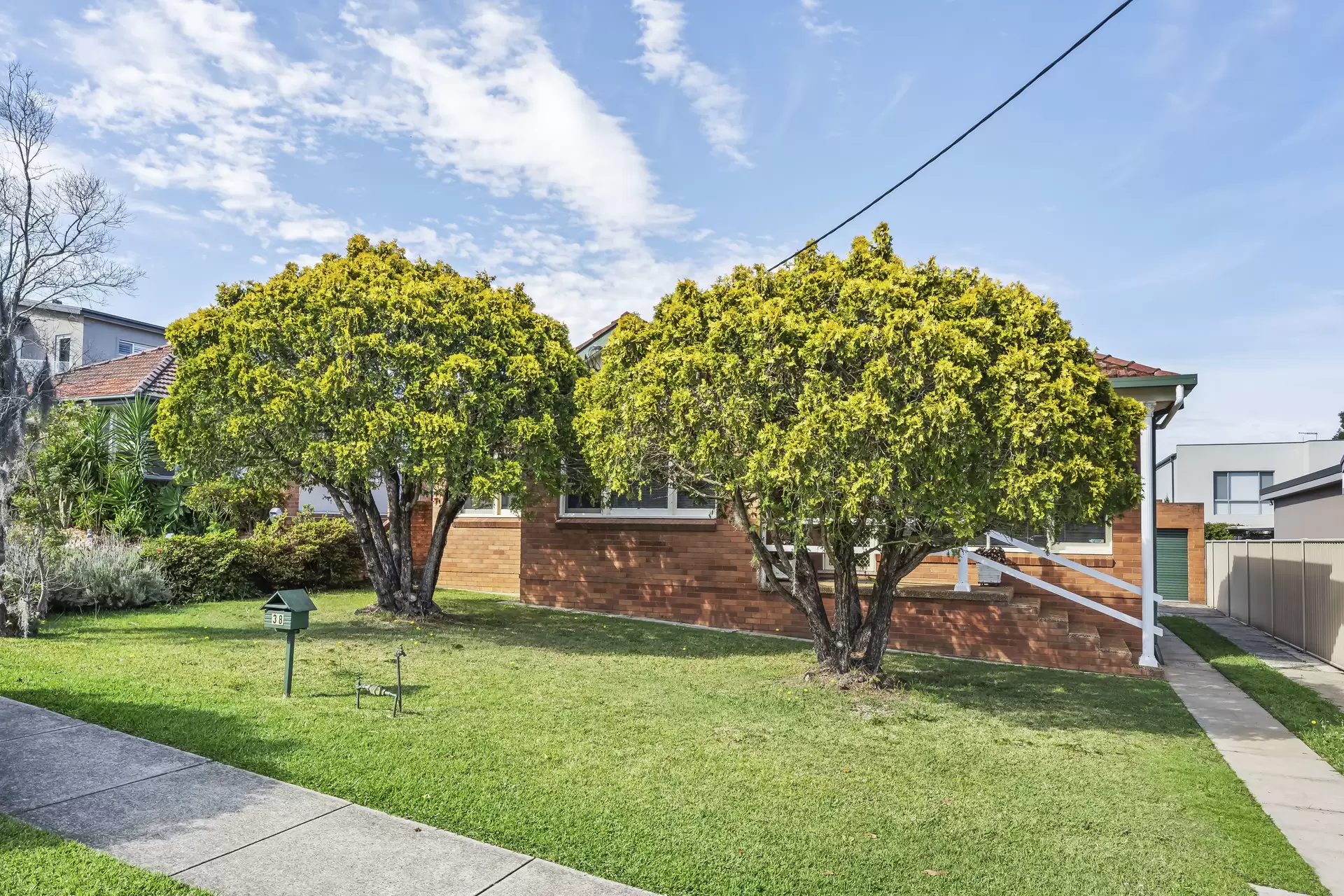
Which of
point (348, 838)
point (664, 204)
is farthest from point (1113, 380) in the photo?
point (348, 838)

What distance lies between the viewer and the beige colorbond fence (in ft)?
40.8

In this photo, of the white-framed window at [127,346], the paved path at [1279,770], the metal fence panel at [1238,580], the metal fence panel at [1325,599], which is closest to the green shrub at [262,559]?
the paved path at [1279,770]

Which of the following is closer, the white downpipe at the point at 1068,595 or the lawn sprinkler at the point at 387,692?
the lawn sprinkler at the point at 387,692

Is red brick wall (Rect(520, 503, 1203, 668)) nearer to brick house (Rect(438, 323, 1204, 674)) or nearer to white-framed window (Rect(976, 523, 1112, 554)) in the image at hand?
brick house (Rect(438, 323, 1204, 674))

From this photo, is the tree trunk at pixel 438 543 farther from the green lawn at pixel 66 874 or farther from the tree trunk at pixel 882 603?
the green lawn at pixel 66 874

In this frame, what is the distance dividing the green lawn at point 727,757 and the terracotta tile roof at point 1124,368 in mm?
3987

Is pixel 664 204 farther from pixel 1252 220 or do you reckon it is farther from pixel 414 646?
pixel 1252 220

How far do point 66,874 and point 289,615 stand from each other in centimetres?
366

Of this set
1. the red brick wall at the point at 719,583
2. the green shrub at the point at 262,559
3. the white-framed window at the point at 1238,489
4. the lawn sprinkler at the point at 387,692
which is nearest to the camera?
the lawn sprinkler at the point at 387,692

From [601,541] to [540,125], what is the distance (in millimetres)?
6901

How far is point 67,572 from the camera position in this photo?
38.0ft

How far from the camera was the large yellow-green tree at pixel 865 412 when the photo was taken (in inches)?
275

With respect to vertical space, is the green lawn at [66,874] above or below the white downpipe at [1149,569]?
below

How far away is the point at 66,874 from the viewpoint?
3766 mm
